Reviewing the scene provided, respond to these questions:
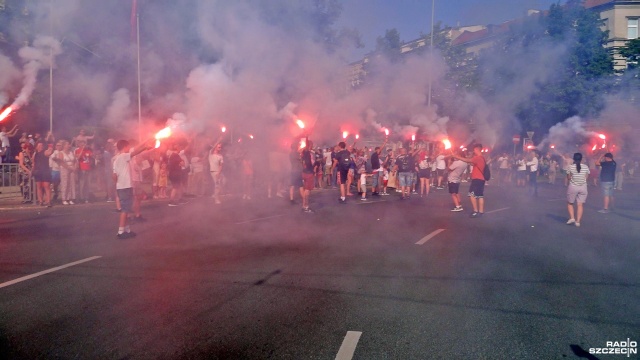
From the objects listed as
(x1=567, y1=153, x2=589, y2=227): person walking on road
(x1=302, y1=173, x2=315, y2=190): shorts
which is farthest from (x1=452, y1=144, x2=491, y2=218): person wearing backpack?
(x1=302, y1=173, x2=315, y2=190): shorts

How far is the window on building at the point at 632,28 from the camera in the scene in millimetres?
18859

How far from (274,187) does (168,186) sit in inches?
129

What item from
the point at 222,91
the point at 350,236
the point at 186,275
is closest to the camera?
→ the point at 186,275

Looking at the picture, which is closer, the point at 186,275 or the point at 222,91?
the point at 186,275

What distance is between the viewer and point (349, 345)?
4324 millimetres

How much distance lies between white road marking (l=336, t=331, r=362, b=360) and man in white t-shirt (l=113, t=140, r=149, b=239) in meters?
5.94

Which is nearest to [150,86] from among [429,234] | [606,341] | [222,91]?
[222,91]

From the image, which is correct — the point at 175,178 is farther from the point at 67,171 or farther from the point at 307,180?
the point at 307,180

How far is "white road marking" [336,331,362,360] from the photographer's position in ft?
13.4

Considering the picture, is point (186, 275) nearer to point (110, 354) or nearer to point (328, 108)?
point (110, 354)

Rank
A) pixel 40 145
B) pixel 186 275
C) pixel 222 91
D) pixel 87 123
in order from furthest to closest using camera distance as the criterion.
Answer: pixel 87 123 → pixel 222 91 → pixel 40 145 → pixel 186 275

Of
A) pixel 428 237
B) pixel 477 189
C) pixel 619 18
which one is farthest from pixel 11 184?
pixel 619 18

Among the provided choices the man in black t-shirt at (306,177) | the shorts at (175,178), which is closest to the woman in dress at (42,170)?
the shorts at (175,178)

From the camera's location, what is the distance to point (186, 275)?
659cm
